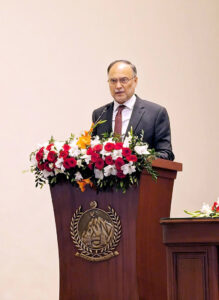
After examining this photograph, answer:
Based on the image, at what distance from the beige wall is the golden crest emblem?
1.99 meters

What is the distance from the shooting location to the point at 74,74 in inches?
231

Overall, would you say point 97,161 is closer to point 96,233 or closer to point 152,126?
point 96,233

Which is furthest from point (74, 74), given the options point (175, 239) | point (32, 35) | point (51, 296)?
point (175, 239)

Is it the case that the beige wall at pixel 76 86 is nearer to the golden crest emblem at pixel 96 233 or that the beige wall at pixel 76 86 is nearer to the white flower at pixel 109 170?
the golden crest emblem at pixel 96 233

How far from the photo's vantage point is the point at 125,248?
11.2ft

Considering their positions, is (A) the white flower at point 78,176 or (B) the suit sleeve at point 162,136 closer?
(A) the white flower at point 78,176

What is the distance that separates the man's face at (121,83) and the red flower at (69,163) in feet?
2.06

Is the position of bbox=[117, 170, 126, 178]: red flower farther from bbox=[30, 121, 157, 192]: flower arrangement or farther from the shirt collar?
the shirt collar

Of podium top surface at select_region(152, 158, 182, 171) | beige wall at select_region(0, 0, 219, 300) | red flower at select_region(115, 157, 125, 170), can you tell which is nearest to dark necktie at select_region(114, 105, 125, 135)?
podium top surface at select_region(152, 158, 182, 171)

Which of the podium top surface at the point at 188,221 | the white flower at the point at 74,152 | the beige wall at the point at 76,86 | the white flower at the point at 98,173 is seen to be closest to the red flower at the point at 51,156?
the white flower at the point at 74,152

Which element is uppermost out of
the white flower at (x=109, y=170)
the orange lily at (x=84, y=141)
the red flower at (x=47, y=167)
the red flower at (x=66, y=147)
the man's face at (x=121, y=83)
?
the man's face at (x=121, y=83)

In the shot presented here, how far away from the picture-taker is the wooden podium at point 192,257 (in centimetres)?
282

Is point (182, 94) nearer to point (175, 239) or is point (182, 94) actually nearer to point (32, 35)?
point (32, 35)

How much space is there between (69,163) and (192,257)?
93 cm
